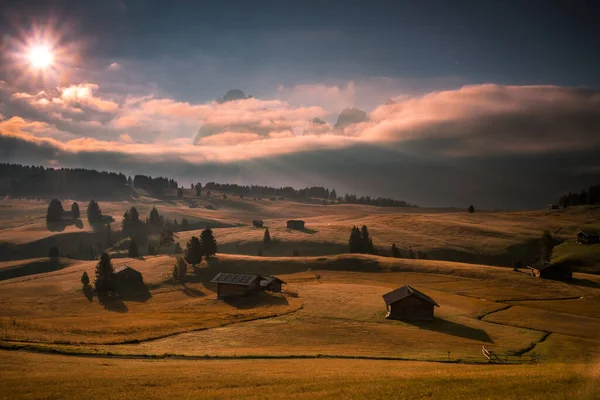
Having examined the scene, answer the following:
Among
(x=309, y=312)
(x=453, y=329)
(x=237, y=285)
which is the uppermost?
(x=453, y=329)

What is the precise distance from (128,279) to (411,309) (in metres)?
73.6

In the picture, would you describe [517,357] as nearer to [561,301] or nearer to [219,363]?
[219,363]

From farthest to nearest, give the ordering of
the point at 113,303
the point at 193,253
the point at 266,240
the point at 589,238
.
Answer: the point at 266,240, the point at 589,238, the point at 193,253, the point at 113,303

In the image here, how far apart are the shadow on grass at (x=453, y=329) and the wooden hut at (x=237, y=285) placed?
124 ft

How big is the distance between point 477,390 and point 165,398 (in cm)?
1757

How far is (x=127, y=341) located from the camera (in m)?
47.4

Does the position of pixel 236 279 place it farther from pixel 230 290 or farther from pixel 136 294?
pixel 136 294

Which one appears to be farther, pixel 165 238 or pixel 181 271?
pixel 165 238

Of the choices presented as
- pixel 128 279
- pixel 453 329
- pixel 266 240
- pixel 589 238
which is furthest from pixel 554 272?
pixel 128 279

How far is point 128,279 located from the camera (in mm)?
106375

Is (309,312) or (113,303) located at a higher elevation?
(309,312)

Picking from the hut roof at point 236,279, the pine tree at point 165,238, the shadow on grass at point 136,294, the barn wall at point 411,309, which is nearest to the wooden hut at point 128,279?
the shadow on grass at point 136,294

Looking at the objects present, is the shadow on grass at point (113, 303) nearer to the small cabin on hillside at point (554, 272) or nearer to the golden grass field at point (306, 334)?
the golden grass field at point (306, 334)

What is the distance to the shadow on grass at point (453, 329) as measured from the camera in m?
56.4
